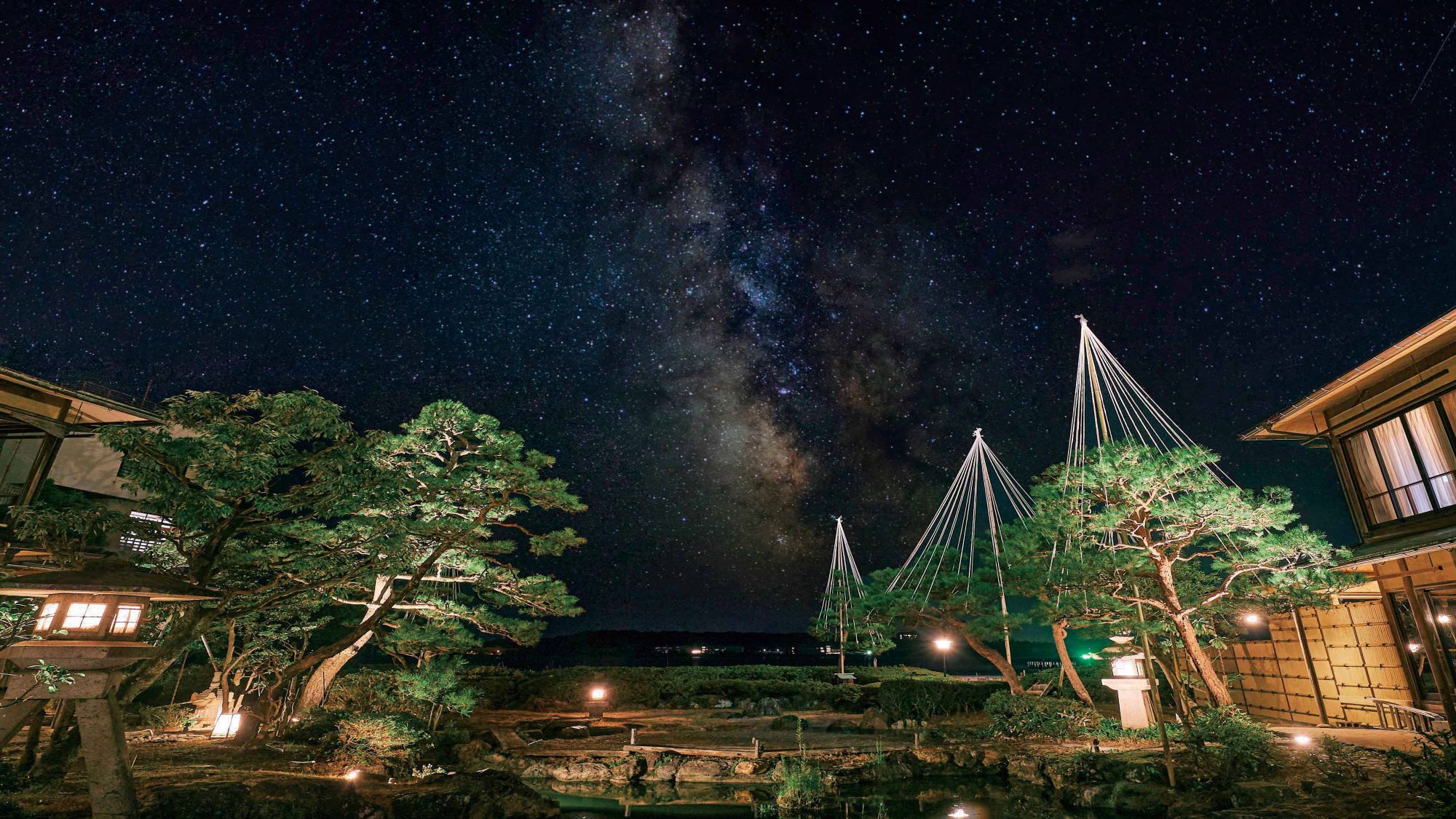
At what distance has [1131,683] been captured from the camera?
Answer: 49.2 ft

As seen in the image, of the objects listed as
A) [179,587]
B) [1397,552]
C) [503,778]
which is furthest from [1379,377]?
[179,587]

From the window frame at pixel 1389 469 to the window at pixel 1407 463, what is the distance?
1 centimetres

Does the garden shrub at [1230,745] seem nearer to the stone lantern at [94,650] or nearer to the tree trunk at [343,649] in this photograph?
the tree trunk at [343,649]

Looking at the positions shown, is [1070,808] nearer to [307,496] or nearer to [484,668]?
[307,496]

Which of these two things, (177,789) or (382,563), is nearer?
(177,789)

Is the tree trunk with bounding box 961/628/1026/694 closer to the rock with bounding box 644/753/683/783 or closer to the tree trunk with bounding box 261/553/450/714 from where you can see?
the rock with bounding box 644/753/683/783

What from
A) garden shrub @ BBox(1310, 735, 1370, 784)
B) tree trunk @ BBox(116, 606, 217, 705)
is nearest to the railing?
garden shrub @ BBox(1310, 735, 1370, 784)

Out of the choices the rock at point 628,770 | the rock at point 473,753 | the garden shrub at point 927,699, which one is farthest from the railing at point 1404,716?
the rock at point 473,753

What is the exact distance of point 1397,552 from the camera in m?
11.7

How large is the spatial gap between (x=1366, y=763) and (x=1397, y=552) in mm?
4105

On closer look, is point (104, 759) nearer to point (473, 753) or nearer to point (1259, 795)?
Result: point (473, 753)

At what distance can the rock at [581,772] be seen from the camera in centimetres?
1573

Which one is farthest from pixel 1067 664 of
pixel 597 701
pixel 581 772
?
pixel 597 701

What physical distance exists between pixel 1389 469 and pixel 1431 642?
3759 millimetres
